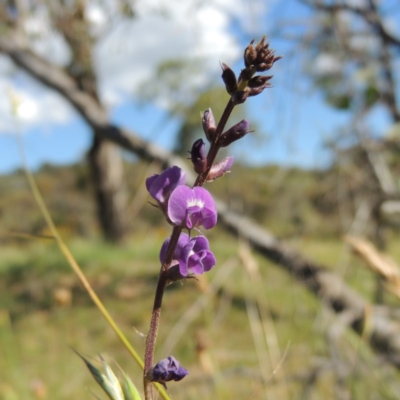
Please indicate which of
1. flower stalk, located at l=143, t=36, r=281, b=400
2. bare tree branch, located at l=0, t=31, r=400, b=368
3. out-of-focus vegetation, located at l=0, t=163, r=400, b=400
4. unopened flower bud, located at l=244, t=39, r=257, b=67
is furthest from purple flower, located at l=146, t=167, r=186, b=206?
bare tree branch, located at l=0, t=31, r=400, b=368

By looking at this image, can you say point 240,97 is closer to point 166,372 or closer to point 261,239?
point 166,372

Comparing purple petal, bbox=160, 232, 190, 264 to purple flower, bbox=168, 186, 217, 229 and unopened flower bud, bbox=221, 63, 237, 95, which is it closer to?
purple flower, bbox=168, 186, 217, 229

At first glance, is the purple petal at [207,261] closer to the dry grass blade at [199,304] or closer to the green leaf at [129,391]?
the green leaf at [129,391]

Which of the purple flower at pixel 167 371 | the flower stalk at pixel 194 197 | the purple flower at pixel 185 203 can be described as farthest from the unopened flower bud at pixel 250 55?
the purple flower at pixel 167 371

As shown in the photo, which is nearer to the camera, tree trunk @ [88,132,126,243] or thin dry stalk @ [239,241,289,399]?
thin dry stalk @ [239,241,289,399]

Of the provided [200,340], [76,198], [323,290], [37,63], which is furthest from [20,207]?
[200,340]

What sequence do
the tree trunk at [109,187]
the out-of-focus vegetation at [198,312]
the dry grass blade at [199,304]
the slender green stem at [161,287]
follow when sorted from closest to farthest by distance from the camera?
the slender green stem at [161,287] → the dry grass blade at [199,304] → the out-of-focus vegetation at [198,312] → the tree trunk at [109,187]
